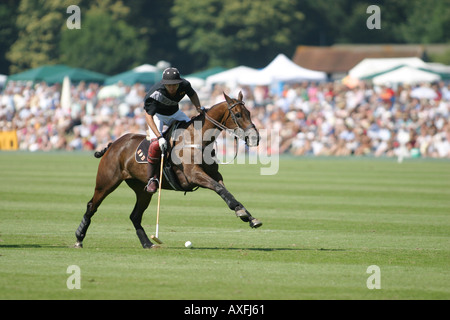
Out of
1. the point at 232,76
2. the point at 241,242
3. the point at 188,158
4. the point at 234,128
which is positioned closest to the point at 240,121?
the point at 234,128

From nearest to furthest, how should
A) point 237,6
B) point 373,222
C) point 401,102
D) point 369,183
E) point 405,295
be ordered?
point 405,295 < point 373,222 < point 369,183 < point 401,102 < point 237,6

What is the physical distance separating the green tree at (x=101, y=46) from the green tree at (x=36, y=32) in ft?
7.47

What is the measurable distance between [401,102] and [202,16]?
4048 centimetres

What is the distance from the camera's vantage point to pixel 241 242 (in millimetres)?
12984

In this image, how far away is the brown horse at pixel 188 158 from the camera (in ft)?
39.2

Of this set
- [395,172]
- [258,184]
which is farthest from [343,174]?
[258,184]

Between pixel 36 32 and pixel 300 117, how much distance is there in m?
41.6

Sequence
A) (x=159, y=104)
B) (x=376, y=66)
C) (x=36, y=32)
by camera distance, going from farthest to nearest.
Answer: (x=36, y=32), (x=376, y=66), (x=159, y=104)

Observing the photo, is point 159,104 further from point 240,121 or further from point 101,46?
point 101,46

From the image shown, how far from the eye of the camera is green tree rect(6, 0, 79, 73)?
74.3 metres

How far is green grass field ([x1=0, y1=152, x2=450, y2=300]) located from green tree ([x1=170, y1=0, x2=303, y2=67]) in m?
50.7

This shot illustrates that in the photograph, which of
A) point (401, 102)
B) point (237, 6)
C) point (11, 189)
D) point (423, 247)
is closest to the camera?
point (423, 247)
